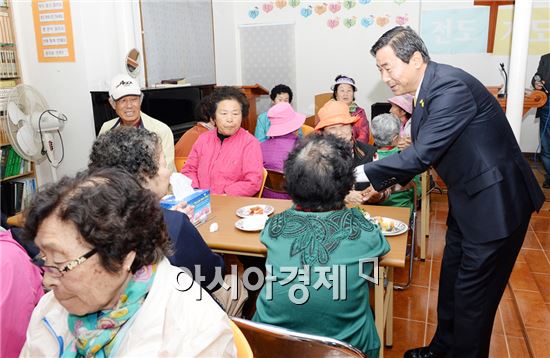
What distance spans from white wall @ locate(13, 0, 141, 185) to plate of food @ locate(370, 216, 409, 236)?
3270mm

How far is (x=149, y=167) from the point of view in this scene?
5.25 feet

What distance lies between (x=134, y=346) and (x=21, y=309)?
1.57 ft

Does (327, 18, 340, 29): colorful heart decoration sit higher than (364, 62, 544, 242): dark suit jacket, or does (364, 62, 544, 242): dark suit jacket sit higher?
(327, 18, 340, 29): colorful heart decoration

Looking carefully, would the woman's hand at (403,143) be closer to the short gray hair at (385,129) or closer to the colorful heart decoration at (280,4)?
the short gray hair at (385,129)

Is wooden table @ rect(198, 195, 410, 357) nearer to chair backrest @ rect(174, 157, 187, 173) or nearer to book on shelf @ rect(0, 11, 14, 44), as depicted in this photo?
chair backrest @ rect(174, 157, 187, 173)

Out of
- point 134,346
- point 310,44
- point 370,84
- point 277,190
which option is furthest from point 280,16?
point 134,346

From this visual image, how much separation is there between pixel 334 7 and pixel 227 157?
4406mm

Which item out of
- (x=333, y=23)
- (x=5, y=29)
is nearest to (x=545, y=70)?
(x=333, y=23)

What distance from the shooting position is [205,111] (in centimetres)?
353

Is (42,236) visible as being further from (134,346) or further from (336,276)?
(336,276)

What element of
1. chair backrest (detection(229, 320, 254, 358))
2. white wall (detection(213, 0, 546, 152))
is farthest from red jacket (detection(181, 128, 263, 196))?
white wall (detection(213, 0, 546, 152))

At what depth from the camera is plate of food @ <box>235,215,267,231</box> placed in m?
2.00

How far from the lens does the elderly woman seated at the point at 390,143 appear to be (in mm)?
2900

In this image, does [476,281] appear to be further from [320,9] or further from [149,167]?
[320,9]
